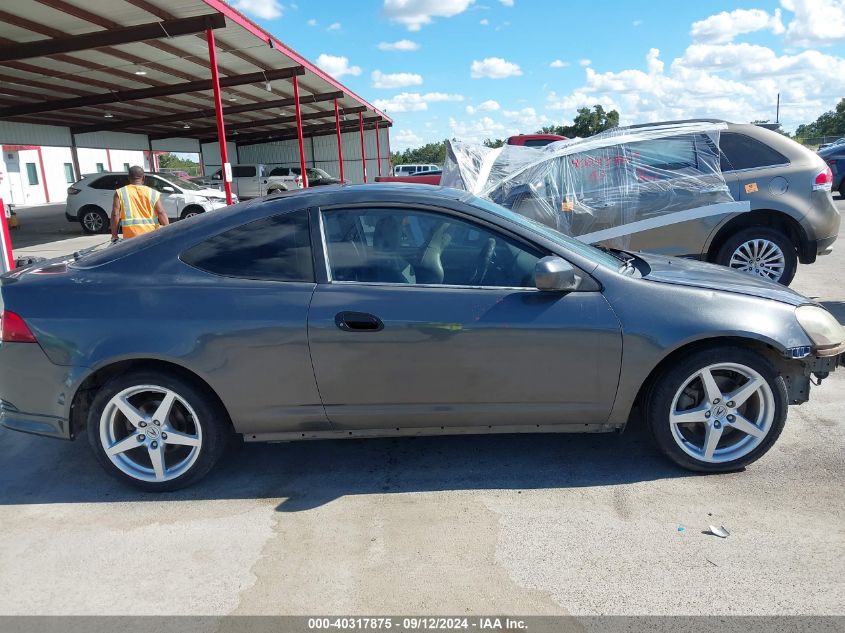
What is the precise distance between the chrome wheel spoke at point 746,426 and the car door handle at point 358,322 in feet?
6.37

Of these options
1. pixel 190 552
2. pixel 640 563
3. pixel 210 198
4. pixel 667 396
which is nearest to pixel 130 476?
pixel 190 552

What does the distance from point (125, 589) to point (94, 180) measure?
60.9 ft

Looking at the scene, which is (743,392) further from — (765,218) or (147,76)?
(147,76)

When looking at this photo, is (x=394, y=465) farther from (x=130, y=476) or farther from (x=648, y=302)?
(x=648, y=302)

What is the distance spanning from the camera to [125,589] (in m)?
2.63

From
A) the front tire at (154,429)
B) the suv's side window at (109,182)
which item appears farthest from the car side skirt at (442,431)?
the suv's side window at (109,182)

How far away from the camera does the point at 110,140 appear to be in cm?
3103

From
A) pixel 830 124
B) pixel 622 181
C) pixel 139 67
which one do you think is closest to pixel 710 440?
pixel 622 181

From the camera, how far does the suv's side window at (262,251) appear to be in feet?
10.9

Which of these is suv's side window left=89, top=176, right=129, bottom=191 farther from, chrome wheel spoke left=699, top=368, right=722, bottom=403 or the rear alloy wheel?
chrome wheel spoke left=699, top=368, right=722, bottom=403

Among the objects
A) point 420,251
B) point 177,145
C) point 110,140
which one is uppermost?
point 177,145

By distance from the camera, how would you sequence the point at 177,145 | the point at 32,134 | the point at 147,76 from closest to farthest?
the point at 147,76 → the point at 32,134 → the point at 177,145

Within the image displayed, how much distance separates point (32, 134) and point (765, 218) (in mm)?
29680

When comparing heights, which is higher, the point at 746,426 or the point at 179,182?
the point at 179,182
